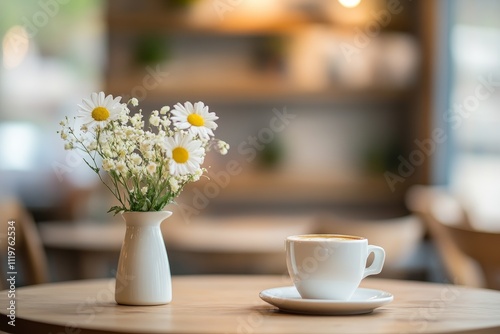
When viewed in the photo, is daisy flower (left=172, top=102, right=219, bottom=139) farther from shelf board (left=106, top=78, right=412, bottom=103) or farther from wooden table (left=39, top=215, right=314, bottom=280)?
shelf board (left=106, top=78, right=412, bottom=103)

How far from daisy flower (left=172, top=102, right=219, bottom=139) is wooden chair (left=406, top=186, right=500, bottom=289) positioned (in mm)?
938

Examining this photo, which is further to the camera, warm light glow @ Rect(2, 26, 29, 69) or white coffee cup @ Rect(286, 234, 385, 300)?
warm light glow @ Rect(2, 26, 29, 69)

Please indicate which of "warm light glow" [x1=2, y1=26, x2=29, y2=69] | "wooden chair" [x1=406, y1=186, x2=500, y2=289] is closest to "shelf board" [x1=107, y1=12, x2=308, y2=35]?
"warm light glow" [x1=2, y1=26, x2=29, y2=69]

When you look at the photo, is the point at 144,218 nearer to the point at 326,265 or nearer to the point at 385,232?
the point at 326,265

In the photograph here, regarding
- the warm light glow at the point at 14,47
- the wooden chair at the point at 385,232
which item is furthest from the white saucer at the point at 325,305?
the warm light glow at the point at 14,47

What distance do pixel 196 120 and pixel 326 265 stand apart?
1.10 ft

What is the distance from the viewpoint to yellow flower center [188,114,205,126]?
4.77ft

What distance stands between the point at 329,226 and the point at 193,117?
5.69 feet

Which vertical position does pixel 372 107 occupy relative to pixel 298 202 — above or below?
above

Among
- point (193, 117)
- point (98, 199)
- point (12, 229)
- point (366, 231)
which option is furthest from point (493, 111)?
point (193, 117)

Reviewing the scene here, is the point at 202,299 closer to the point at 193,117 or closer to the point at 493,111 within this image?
the point at 193,117

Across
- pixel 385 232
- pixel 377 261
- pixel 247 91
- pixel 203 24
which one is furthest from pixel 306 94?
pixel 377 261

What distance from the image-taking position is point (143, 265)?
58.1 inches

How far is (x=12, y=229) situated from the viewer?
87.1 inches
